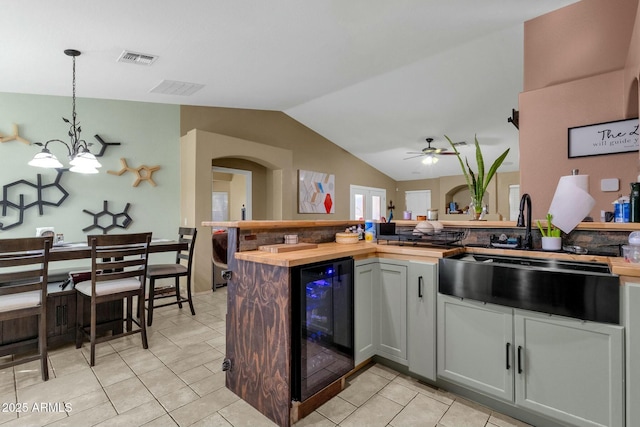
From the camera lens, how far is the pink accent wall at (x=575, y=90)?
280 cm

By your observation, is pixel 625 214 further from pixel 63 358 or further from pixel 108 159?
pixel 108 159

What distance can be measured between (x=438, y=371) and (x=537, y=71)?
3.17m

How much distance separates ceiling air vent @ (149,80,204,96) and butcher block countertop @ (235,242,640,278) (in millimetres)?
2898

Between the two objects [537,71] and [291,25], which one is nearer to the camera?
[291,25]

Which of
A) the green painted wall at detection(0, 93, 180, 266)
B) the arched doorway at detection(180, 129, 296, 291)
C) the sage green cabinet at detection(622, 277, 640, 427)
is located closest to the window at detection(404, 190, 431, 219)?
the arched doorway at detection(180, 129, 296, 291)

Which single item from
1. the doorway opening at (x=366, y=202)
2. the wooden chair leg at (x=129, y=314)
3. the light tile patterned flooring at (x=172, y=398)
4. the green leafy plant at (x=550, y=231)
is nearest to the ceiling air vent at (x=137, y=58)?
the wooden chair leg at (x=129, y=314)

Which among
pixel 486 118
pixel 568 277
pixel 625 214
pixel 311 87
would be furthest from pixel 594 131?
pixel 311 87

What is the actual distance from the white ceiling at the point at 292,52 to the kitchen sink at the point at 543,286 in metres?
2.28

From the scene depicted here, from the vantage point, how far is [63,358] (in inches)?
97.9

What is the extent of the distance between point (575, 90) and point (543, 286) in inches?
98.2

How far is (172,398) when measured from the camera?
77.3 inches

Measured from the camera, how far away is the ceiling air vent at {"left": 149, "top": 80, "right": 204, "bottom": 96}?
3807 mm

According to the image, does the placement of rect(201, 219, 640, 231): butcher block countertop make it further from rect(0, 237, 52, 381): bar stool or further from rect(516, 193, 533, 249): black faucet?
rect(0, 237, 52, 381): bar stool

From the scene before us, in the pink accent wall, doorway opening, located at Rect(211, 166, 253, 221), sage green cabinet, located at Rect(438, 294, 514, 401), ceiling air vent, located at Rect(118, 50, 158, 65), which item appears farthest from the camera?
doorway opening, located at Rect(211, 166, 253, 221)
